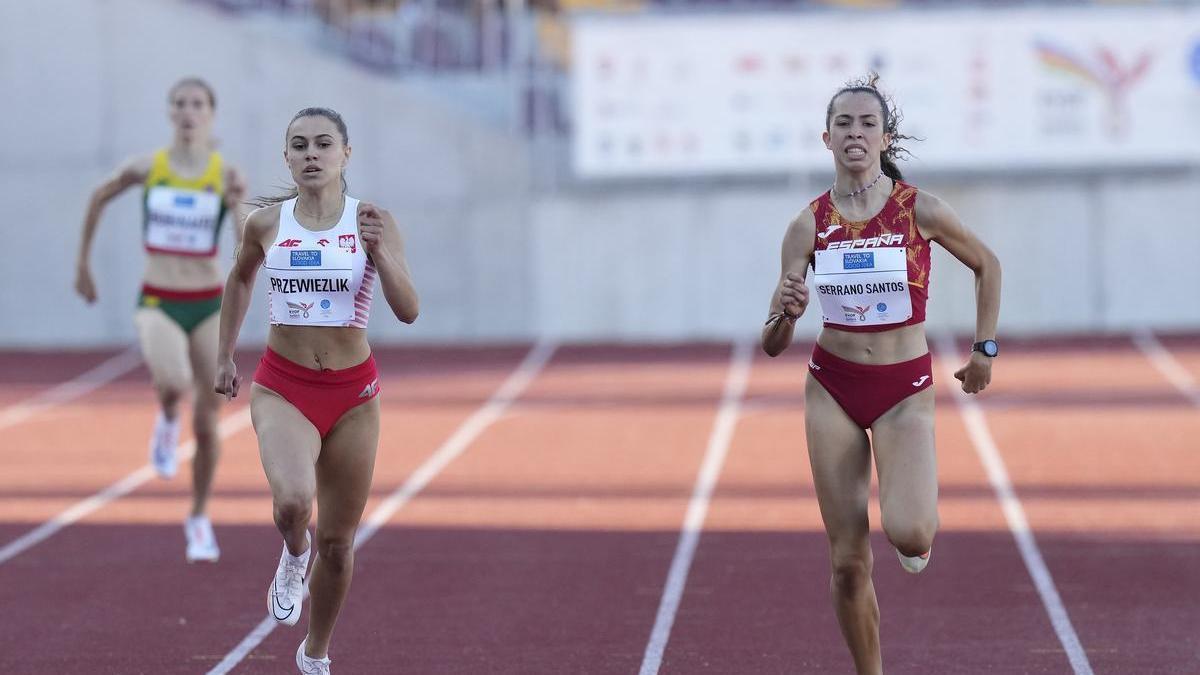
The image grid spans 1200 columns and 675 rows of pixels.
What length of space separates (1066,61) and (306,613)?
14350 mm

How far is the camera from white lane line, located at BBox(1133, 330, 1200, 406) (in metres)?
16.5

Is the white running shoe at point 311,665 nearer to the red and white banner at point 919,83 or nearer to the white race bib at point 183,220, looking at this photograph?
the white race bib at point 183,220

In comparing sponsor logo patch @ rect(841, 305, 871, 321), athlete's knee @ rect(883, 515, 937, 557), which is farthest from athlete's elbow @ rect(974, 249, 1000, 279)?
athlete's knee @ rect(883, 515, 937, 557)

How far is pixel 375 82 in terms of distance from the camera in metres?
21.1

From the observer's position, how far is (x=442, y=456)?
44.7 ft

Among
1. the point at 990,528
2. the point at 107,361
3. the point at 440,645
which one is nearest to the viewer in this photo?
the point at 440,645

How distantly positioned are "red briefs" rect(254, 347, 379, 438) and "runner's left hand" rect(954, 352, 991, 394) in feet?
5.86

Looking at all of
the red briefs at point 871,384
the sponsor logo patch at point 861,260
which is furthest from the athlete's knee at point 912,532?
the sponsor logo patch at point 861,260

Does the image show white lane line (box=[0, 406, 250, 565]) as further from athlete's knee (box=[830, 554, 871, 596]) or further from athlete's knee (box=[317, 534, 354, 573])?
athlete's knee (box=[830, 554, 871, 596])

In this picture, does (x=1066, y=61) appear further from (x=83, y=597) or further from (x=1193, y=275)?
(x=83, y=597)

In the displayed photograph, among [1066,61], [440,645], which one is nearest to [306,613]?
[440,645]

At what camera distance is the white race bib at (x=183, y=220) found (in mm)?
9148

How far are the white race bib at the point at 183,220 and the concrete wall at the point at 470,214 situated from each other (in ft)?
39.0

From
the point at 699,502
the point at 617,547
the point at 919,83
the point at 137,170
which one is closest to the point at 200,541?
the point at 137,170
